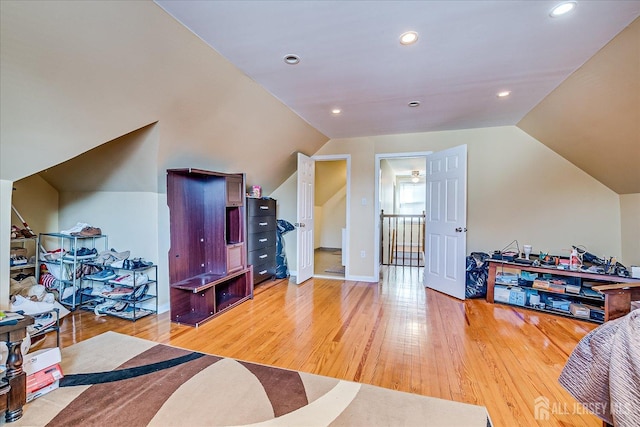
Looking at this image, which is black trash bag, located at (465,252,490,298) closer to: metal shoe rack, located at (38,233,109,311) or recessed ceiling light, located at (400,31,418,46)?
recessed ceiling light, located at (400,31,418,46)

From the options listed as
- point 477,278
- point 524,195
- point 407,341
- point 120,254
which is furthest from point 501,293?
point 120,254

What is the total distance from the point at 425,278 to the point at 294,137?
2898mm

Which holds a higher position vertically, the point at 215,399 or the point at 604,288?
the point at 604,288

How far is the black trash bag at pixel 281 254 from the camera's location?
479 cm

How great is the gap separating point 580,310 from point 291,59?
12.5 ft

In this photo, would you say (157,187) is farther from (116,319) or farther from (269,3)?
(269,3)

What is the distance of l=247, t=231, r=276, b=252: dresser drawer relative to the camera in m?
4.05

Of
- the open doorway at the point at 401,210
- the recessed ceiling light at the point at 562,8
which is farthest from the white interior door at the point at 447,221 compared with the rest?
the recessed ceiling light at the point at 562,8

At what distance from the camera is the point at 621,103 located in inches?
92.4

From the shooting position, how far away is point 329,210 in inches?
311

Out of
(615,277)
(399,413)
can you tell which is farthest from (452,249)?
(399,413)

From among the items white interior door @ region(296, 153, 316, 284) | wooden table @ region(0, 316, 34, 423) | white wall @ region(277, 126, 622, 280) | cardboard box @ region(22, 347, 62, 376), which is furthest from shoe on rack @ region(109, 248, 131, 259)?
white wall @ region(277, 126, 622, 280)

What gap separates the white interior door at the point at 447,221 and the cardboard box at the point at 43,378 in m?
3.99

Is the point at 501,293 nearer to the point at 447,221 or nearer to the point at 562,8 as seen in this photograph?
the point at 447,221
